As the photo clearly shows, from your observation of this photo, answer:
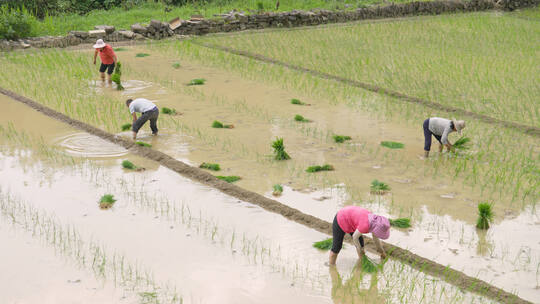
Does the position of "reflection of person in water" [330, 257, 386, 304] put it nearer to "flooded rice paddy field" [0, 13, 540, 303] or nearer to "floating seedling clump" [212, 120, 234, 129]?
"flooded rice paddy field" [0, 13, 540, 303]

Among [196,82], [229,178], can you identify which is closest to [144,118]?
[229,178]

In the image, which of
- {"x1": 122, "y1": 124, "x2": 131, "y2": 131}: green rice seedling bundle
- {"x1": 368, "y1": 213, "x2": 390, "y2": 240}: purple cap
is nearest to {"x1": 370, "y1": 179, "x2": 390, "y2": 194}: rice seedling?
{"x1": 368, "y1": 213, "x2": 390, "y2": 240}: purple cap

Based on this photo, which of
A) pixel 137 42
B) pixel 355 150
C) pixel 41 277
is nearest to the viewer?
pixel 41 277

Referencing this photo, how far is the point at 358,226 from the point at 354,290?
0.54m

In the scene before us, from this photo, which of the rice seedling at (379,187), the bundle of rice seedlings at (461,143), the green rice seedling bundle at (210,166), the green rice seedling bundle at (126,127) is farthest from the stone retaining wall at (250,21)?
the rice seedling at (379,187)

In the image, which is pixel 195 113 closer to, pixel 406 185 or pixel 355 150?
pixel 355 150

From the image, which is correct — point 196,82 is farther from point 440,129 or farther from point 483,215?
point 483,215

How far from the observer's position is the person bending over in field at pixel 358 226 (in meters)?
5.26

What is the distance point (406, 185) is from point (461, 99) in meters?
4.31

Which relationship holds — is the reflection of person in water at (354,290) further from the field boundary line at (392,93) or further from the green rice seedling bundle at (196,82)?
the green rice seedling bundle at (196,82)

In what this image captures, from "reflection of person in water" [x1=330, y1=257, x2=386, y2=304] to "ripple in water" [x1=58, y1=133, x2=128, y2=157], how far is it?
13.5ft

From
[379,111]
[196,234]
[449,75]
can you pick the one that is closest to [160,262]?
[196,234]

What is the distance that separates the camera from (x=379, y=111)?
10.8 m

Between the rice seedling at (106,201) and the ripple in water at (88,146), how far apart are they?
162 cm
